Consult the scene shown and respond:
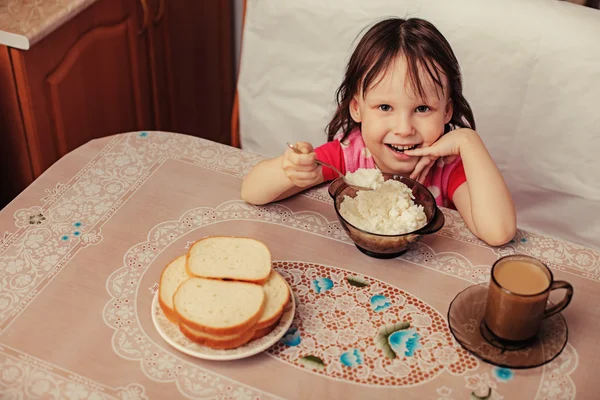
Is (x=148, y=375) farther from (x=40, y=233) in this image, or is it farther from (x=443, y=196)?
(x=443, y=196)

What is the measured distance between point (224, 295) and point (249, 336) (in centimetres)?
8

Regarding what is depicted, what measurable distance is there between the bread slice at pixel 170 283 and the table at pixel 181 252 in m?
0.04

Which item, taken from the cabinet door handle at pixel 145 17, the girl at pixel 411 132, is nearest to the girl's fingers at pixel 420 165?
the girl at pixel 411 132

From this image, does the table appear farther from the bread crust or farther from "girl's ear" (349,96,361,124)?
"girl's ear" (349,96,361,124)

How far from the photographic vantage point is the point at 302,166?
122 cm


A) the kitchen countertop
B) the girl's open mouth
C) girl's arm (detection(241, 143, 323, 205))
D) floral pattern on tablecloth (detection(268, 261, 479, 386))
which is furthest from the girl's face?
the kitchen countertop

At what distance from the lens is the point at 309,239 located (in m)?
1.25

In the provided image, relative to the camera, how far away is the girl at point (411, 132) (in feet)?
4.09

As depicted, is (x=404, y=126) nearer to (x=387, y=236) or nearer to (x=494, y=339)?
(x=387, y=236)

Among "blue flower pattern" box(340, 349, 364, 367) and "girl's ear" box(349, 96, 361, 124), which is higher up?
"girl's ear" box(349, 96, 361, 124)

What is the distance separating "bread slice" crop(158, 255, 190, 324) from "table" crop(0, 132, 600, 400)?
0.13 feet

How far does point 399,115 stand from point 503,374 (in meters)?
0.50

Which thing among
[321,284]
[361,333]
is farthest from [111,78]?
[361,333]

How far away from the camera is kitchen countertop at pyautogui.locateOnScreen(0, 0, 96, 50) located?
163cm
